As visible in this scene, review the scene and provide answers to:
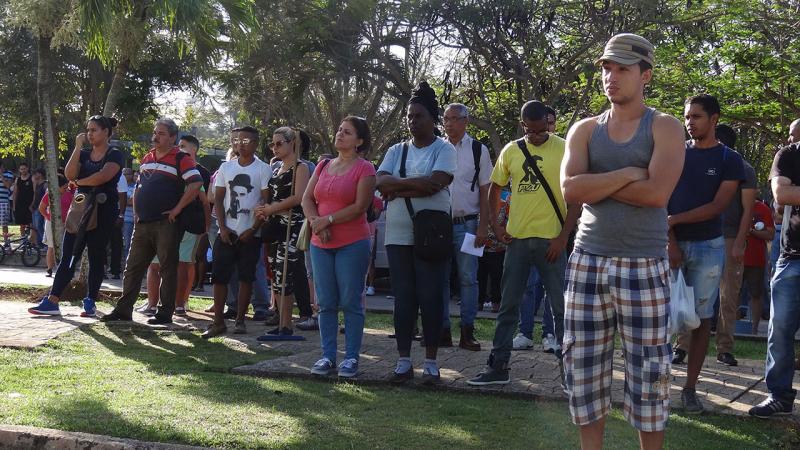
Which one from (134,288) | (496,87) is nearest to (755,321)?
(134,288)

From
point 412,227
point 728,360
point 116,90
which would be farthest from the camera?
point 116,90

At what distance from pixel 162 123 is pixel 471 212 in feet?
10.6

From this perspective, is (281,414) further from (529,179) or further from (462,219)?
(462,219)

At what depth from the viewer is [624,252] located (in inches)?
168

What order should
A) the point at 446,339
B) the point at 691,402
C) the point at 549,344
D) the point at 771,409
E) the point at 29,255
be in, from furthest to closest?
the point at 29,255
the point at 446,339
the point at 549,344
the point at 691,402
the point at 771,409

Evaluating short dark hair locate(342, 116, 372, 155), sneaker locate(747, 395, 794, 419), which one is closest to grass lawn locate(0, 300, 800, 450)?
sneaker locate(747, 395, 794, 419)

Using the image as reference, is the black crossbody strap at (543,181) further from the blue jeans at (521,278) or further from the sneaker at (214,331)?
the sneaker at (214,331)

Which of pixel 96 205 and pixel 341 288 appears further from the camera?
pixel 96 205

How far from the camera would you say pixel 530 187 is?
668 centimetres

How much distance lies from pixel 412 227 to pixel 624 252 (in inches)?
109

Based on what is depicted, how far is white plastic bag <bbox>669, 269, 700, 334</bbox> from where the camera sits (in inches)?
190

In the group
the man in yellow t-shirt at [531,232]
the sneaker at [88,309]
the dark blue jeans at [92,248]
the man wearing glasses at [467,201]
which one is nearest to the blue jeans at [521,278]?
the man in yellow t-shirt at [531,232]

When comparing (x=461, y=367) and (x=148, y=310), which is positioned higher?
(x=148, y=310)

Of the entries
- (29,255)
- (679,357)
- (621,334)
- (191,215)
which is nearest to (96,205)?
(191,215)
